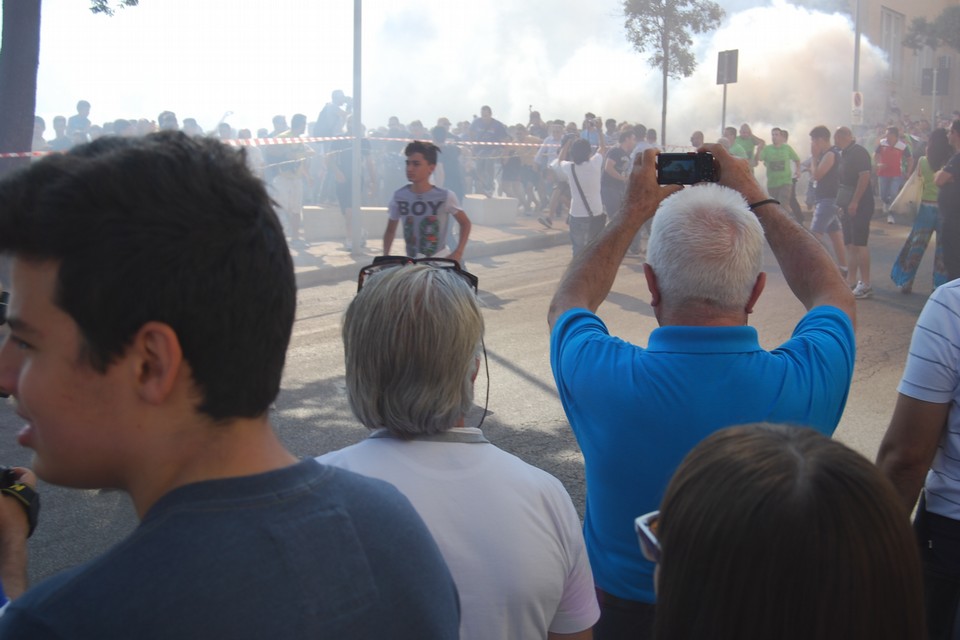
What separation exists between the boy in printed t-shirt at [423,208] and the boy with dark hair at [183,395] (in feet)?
22.6

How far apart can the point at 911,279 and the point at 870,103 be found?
41.1 meters

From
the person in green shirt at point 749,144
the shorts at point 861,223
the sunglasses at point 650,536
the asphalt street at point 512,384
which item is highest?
the person in green shirt at point 749,144

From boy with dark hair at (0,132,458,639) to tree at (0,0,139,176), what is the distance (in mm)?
10866

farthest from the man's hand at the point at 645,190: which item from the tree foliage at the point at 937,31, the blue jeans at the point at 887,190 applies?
the tree foliage at the point at 937,31

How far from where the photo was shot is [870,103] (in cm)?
4747

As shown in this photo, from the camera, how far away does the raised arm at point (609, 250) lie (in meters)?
2.50

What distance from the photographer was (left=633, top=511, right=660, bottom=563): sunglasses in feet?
4.02

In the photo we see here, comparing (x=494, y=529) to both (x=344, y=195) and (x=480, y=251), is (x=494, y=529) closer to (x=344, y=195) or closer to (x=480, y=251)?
(x=480, y=251)

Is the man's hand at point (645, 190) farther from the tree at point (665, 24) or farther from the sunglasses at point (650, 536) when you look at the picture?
the tree at point (665, 24)

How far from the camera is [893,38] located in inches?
1959

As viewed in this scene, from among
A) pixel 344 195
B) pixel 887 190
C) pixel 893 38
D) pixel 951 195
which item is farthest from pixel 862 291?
pixel 893 38

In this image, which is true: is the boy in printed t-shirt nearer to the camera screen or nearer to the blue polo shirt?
the camera screen

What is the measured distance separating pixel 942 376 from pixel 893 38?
179 feet

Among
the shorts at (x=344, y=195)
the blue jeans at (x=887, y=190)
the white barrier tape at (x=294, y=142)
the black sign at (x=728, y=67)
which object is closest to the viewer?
the white barrier tape at (x=294, y=142)
